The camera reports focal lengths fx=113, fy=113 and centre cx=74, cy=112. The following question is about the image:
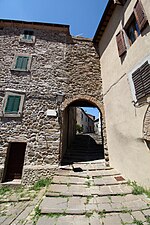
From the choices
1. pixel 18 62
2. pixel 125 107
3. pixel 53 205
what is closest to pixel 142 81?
pixel 125 107

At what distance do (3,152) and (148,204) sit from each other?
6066 millimetres

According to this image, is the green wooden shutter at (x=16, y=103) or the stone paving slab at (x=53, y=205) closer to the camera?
the stone paving slab at (x=53, y=205)

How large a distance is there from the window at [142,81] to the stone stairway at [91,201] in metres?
3.15

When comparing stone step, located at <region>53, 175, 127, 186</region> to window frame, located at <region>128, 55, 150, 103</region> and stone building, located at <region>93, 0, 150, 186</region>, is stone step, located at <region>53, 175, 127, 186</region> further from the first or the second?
window frame, located at <region>128, 55, 150, 103</region>

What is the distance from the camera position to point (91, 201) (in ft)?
10.9

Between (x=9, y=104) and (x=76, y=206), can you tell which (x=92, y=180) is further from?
(x=9, y=104)

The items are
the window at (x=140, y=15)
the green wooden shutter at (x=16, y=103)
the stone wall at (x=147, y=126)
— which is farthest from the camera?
the green wooden shutter at (x=16, y=103)

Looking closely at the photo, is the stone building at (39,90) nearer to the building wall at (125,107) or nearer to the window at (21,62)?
the window at (21,62)

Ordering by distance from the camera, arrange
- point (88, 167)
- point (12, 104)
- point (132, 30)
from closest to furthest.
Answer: point (132, 30), point (88, 167), point (12, 104)

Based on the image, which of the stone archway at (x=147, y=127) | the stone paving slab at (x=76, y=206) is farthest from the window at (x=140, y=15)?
the stone paving slab at (x=76, y=206)

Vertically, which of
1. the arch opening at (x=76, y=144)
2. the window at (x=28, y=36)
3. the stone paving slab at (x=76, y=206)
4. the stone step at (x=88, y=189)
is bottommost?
the stone paving slab at (x=76, y=206)

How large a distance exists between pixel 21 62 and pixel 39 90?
2230mm

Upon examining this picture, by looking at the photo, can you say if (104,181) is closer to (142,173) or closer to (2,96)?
(142,173)

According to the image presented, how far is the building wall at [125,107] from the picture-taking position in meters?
3.76
